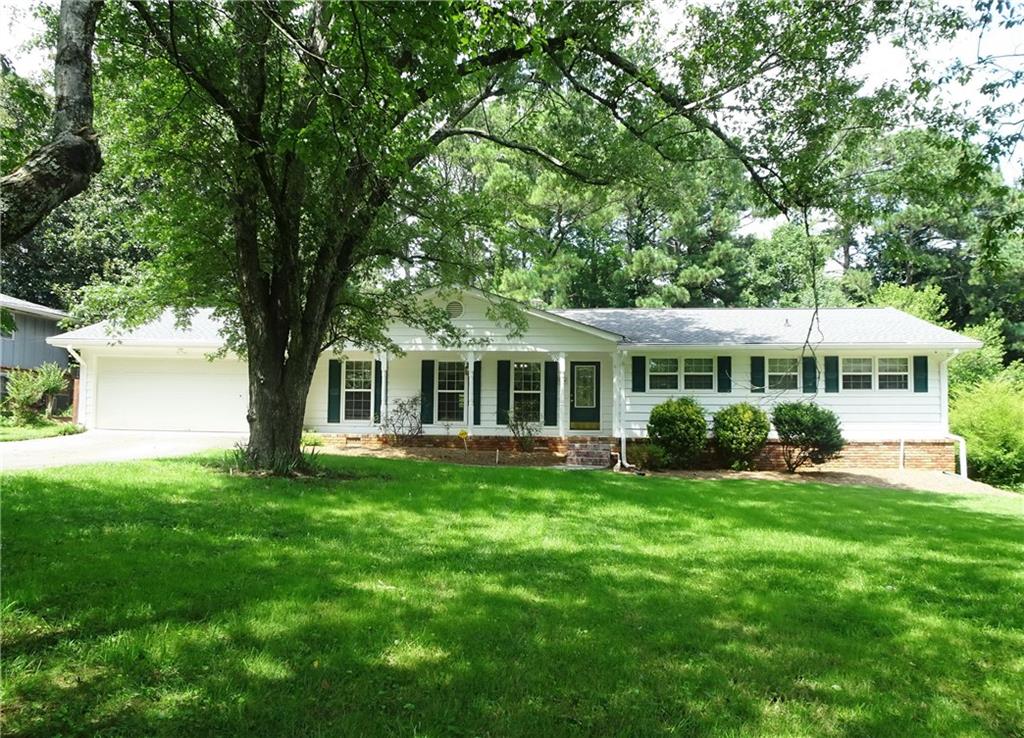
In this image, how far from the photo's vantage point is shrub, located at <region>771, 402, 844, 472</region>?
14430mm

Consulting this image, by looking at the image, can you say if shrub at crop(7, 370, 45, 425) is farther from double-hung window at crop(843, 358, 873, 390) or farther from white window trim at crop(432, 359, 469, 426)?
double-hung window at crop(843, 358, 873, 390)

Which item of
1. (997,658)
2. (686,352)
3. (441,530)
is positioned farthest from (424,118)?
(686,352)

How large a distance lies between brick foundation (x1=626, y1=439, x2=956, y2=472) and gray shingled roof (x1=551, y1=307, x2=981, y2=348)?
2.50m

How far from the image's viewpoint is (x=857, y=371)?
54.1ft

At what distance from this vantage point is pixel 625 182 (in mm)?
12539

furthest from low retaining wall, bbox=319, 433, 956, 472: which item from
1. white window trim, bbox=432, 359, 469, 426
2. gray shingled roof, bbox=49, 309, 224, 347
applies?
gray shingled roof, bbox=49, 309, 224, 347

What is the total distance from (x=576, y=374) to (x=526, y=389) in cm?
147

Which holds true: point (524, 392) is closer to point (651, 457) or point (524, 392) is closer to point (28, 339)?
point (651, 457)

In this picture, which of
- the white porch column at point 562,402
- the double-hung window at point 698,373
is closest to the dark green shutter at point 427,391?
the white porch column at point 562,402

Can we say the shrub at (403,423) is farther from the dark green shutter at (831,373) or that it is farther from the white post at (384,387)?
the dark green shutter at (831,373)

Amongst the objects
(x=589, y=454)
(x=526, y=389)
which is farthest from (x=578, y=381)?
(x=589, y=454)

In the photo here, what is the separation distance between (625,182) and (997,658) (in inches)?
404

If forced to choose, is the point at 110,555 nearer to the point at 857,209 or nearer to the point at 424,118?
the point at 424,118

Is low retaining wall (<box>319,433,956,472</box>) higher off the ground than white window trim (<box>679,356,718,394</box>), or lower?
lower
